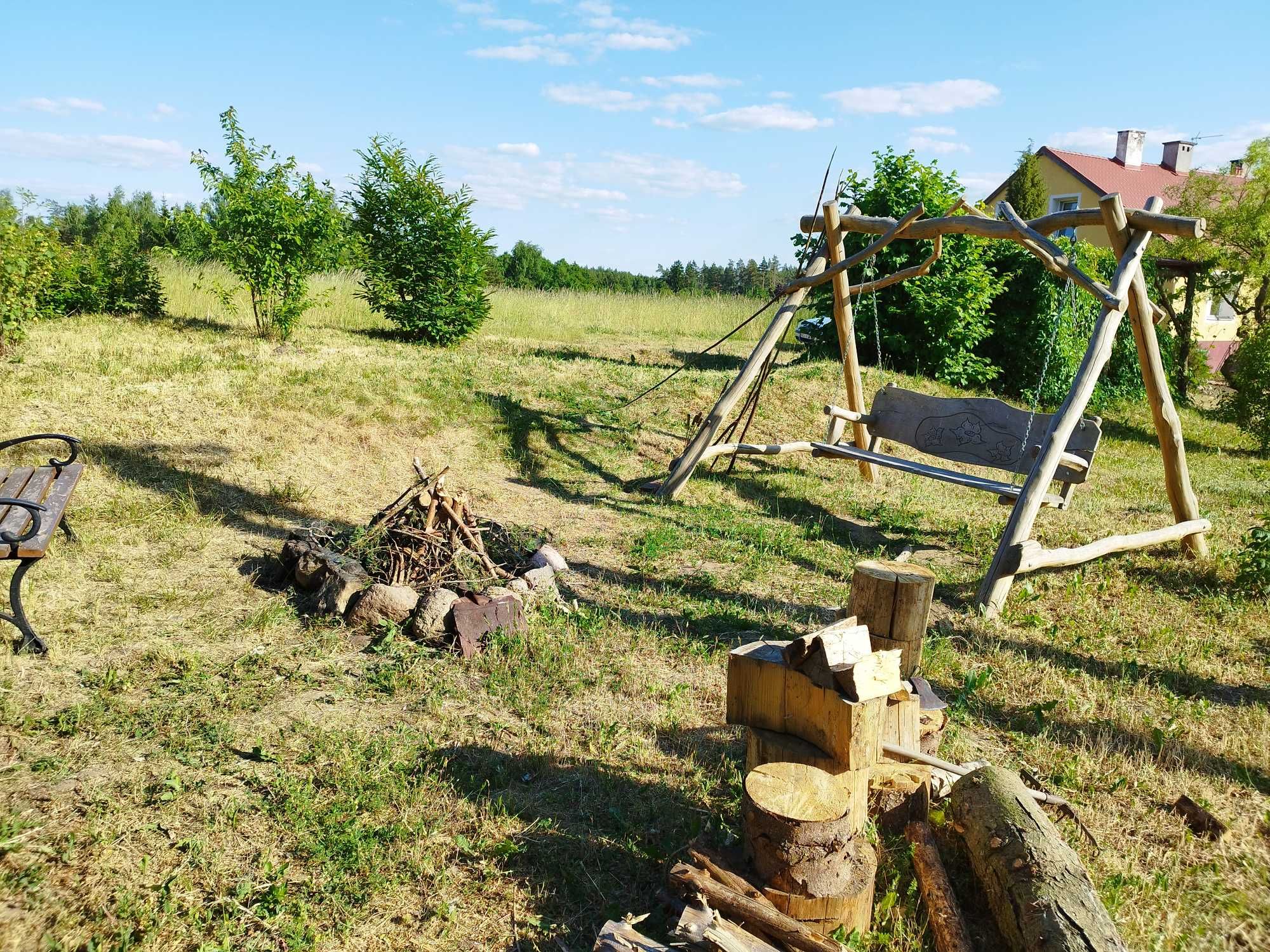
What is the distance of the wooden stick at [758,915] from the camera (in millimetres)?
2344

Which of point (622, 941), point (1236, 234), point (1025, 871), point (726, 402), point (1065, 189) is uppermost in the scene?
point (1065, 189)

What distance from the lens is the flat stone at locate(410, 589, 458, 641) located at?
4.57m

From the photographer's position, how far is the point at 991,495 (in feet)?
28.7

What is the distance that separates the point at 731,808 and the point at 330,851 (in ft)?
4.83

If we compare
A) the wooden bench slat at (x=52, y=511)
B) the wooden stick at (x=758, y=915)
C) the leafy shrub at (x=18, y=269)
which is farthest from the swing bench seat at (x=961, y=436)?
the leafy shrub at (x=18, y=269)

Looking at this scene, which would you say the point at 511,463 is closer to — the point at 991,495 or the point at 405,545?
the point at 405,545

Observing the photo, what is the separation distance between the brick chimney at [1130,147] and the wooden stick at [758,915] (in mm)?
30723

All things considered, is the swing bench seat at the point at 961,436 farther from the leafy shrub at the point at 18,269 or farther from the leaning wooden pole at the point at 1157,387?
the leafy shrub at the point at 18,269

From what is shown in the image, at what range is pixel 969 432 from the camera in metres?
7.50

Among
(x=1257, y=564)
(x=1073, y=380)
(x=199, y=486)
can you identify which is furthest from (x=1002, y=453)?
(x=199, y=486)

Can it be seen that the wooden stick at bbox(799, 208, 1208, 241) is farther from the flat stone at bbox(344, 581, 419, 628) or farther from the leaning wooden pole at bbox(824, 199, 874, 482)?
the flat stone at bbox(344, 581, 419, 628)

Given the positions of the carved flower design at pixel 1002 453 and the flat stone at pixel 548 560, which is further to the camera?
the carved flower design at pixel 1002 453

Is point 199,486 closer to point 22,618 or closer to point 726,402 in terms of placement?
point 22,618

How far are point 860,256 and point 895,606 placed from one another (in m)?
4.28
